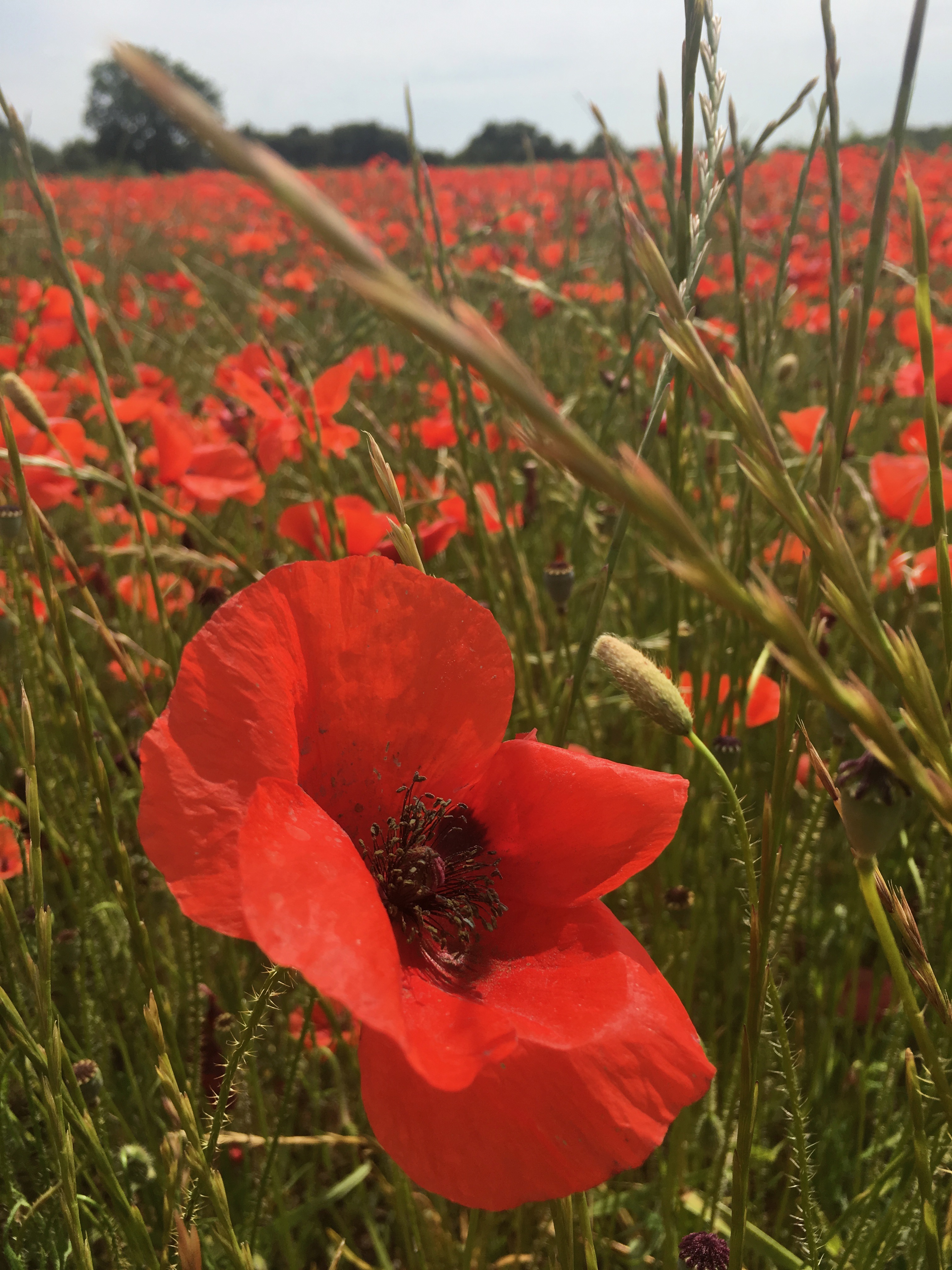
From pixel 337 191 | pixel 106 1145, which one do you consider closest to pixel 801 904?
pixel 106 1145

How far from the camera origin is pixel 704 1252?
0.70 m

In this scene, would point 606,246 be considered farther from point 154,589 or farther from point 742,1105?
point 742,1105

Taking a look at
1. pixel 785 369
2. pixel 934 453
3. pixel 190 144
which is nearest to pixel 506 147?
pixel 190 144

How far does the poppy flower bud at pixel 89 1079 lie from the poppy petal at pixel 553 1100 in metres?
0.55

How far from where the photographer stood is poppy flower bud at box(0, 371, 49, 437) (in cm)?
104

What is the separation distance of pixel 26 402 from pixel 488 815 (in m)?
0.78

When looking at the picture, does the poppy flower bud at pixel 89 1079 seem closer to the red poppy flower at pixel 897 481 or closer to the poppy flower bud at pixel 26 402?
the poppy flower bud at pixel 26 402

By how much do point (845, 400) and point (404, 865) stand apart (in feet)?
1.34

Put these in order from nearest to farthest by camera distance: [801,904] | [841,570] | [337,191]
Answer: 1. [841,570]
2. [801,904]
3. [337,191]

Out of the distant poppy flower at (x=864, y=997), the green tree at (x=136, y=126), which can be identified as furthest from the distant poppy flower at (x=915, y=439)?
the green tree at (x=136, y=126)

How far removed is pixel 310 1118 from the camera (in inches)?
50.8

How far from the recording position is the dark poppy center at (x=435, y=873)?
624 mm

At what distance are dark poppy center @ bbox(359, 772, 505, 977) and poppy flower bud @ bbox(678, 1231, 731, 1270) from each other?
319mm

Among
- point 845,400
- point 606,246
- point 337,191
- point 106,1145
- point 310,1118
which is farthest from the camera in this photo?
point 337,191
